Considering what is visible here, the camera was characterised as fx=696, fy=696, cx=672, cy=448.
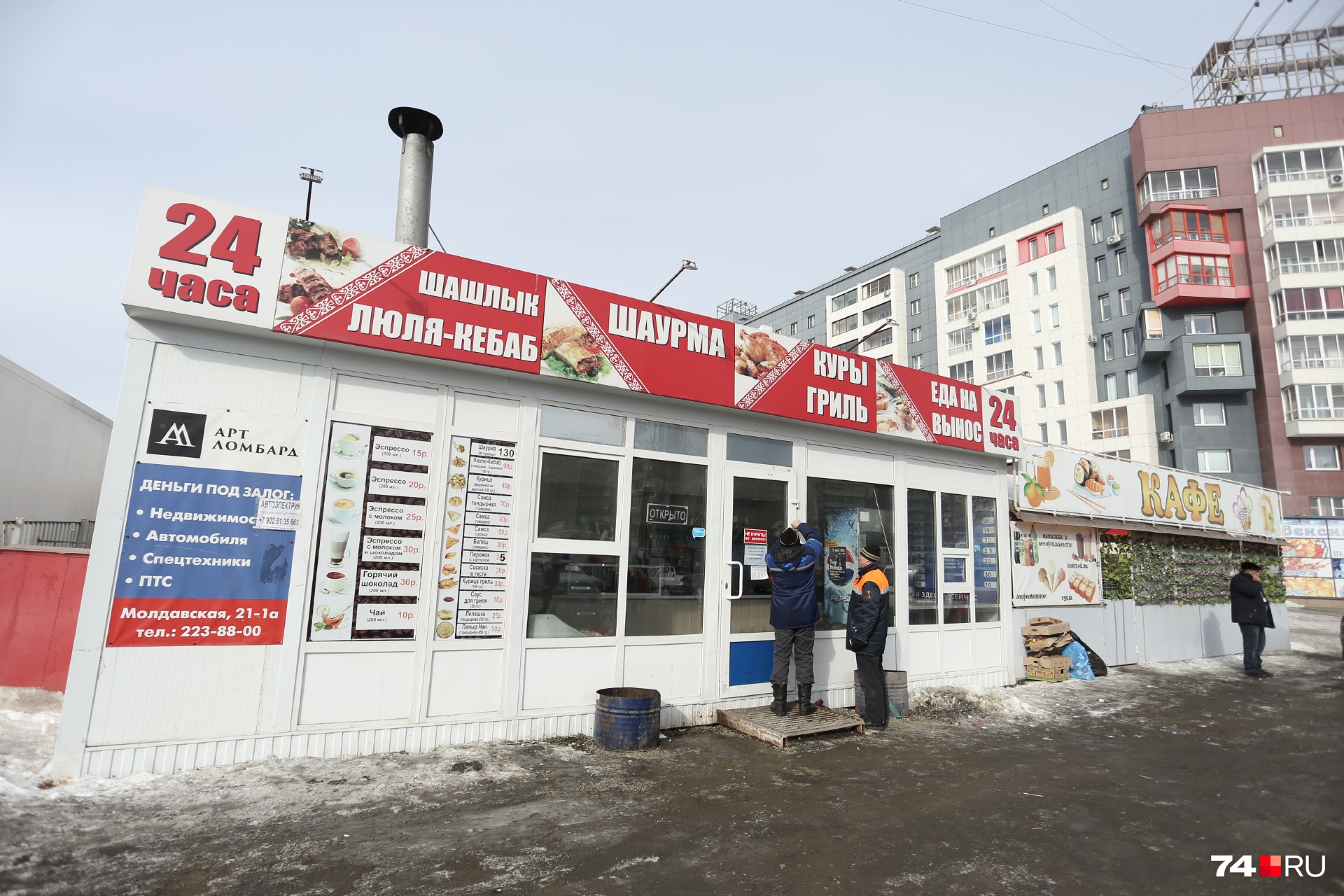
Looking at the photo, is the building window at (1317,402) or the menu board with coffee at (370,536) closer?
the menu board with coffee at (370,536)

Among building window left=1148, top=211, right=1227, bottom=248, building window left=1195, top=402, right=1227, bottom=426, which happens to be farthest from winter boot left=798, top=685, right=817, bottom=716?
building window left=1148, top=211, right=1227, bottom=248

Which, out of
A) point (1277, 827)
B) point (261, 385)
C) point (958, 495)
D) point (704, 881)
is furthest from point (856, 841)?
point (958, 495)

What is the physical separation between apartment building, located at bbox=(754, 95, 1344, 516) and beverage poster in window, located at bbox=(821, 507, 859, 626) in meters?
24.9

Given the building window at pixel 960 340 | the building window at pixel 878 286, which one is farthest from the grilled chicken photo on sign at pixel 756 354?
the building window at pixel 878 286

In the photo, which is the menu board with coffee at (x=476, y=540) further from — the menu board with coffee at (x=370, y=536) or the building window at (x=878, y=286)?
the building window at (x=878, y=286)

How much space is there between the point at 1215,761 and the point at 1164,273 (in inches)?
1502

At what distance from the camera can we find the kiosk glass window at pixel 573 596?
6.56 m

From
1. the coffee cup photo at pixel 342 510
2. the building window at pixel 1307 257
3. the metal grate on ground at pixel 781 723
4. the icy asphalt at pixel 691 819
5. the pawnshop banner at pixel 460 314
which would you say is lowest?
the icy asphalt at pixel 691 819

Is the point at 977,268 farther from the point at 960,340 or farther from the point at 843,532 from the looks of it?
the point at 843,532

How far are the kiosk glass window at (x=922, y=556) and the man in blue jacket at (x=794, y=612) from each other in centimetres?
257

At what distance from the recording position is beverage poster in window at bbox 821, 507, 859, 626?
8.69m

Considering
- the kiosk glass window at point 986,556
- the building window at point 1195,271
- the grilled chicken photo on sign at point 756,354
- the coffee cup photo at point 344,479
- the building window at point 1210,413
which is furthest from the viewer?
the building window at point 1210,413

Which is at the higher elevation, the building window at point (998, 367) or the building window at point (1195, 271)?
the building window at point (1195, 271)

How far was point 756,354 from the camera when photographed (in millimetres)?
8125
